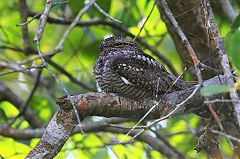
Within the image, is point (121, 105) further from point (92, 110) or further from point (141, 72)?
point (141, 72)

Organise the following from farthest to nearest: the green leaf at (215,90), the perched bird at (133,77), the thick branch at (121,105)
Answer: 1. the perched bird at (133,77)
2. the thick branch at (121,105)
3. the green leaf at (215,90)

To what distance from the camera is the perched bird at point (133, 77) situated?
10.7 ft

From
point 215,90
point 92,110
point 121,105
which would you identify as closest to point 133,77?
point 121,105

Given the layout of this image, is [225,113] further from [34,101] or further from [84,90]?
[34,101]

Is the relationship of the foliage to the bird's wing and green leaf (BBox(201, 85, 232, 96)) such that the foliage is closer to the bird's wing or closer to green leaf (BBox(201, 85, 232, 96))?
the bird's wing

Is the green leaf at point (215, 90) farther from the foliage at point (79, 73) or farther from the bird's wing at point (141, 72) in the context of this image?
the foliage at point (79, 73)

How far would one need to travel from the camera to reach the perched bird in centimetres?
325

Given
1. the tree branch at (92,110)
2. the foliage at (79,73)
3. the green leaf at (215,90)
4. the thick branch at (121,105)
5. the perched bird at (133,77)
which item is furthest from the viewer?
the foliage at (79,73)

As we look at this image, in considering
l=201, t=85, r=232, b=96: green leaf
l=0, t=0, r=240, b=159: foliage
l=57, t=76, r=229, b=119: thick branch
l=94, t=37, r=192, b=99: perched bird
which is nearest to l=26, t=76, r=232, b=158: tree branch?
l=57, t=76, r=229, b=119: thick branch

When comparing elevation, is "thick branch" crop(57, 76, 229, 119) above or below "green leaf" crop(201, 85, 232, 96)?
below

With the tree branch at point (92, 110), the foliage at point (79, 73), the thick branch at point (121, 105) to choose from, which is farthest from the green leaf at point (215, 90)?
the foliage at point (79, 73)

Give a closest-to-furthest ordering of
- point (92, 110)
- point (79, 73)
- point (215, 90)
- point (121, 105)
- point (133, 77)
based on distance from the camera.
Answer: point (215, 90)
point (92, 110)
point (121, 105)
point (133, 77)
point (79, 73)

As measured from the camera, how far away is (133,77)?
3314 mm

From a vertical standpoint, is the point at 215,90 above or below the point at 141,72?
above
